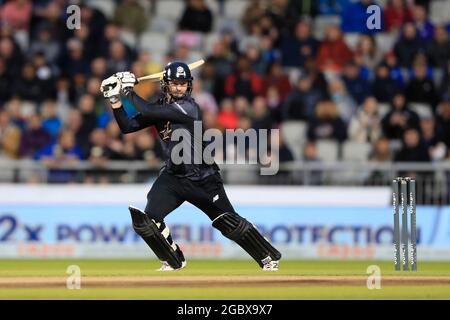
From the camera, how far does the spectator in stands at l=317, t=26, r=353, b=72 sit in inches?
889

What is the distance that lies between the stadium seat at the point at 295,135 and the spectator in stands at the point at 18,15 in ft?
16.5

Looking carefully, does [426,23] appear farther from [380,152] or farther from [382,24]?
[380,152]

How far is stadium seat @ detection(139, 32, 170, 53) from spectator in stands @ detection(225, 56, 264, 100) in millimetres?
1615

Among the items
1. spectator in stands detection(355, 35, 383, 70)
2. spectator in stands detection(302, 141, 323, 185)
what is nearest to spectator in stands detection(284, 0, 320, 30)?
spectator in stands detection(355, 35, 383, 70)

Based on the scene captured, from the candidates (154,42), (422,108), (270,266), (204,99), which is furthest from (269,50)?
(270,266)

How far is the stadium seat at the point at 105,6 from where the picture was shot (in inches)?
921

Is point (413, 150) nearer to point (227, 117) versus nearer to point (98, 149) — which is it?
point (227, 117)

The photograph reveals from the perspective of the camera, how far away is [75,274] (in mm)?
13430

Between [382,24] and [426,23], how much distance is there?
78 cm

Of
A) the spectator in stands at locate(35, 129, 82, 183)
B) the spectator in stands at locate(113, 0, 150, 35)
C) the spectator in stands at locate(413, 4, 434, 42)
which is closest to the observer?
the spectator in stands at locate(35, 129, 82, 183)

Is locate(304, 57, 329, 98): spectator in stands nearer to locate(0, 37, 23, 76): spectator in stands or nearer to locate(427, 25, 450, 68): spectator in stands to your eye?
locate(427, 25, 450, 68): spectator in stands
